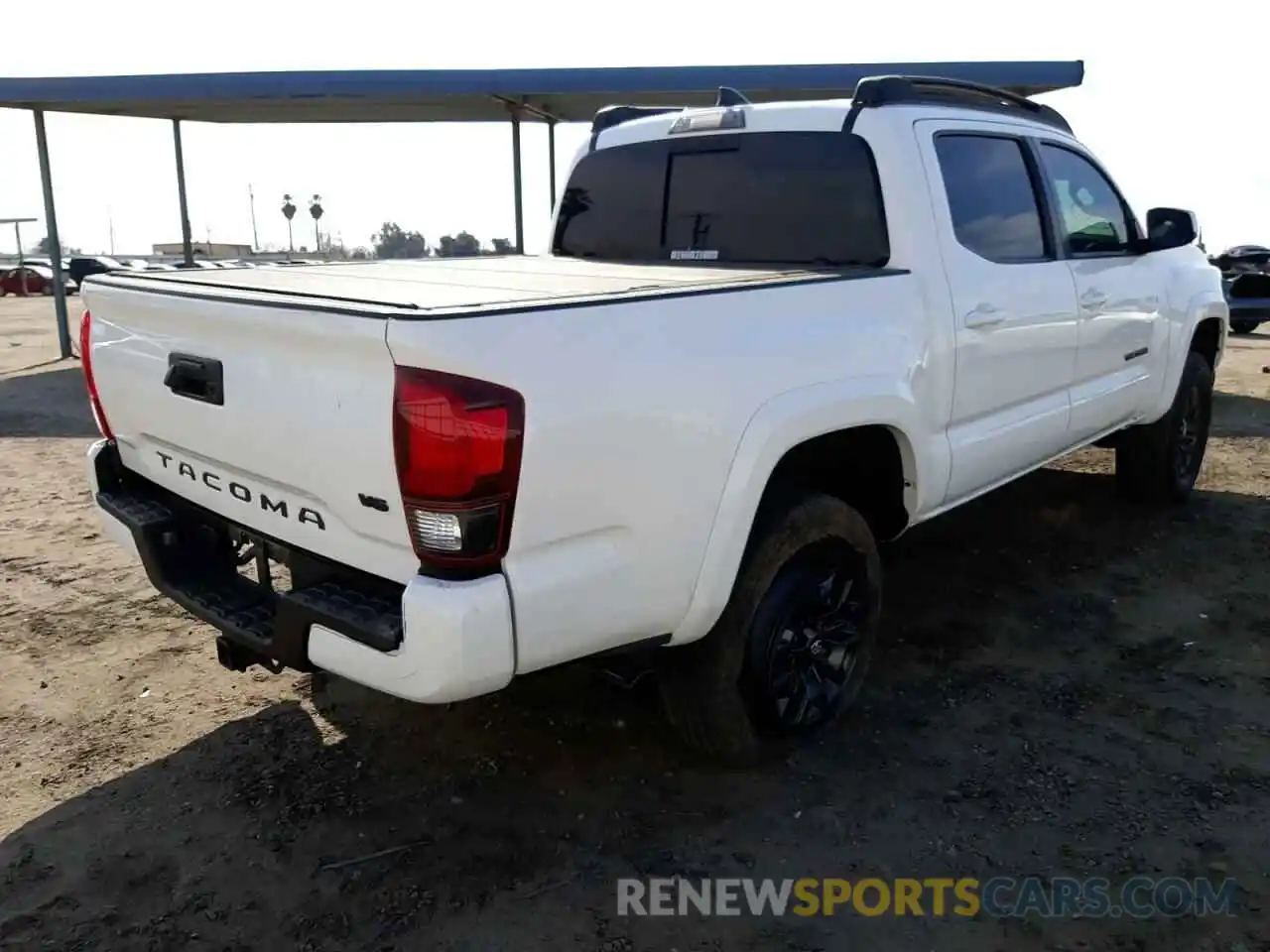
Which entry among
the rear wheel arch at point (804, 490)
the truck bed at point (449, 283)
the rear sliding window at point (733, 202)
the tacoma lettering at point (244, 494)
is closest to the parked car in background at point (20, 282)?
the rear sliding window at point (733, 202)

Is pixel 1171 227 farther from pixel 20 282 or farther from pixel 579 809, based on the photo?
pixel 20 282

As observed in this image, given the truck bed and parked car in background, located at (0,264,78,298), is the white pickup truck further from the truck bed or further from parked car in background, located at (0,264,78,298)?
parked car in background, located at (0,264,78,298)

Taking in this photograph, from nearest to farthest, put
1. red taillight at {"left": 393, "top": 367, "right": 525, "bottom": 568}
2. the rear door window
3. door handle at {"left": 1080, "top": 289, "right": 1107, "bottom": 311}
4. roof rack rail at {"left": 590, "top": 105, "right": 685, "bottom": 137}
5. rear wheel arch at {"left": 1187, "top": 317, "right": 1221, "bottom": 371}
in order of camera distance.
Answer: red taillight at {"left": 393, "top": 367, "right": 525, "bottom": 568}, the rear door window, door handle at {"left": 1080, "top": 289, "right": 1107, "bottom": 311}, roof rack rail at {"left": 590, "top": 105, "right": 685, "bottom": 137}, rear wheel arch at {"left": 1187, "top": 317, "right": 1221, "bottom": 371}

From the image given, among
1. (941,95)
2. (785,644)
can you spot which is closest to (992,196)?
(941,95)

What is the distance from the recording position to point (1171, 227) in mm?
4828

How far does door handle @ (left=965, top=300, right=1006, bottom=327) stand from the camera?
3.51 metres

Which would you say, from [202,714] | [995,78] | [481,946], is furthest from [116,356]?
[995,78]

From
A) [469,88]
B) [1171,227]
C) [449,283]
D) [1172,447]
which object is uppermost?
[469,88]

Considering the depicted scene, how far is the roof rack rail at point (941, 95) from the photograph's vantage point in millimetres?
3500

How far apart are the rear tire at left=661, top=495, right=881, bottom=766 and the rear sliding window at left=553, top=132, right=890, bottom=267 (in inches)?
40.6

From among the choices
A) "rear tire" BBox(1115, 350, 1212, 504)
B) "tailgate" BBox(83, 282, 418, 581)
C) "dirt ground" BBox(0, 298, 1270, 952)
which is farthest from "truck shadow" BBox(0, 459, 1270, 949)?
"rear tire" BBox(1115, 350, 1212, 504)

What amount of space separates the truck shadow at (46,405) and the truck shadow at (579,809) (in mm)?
6428

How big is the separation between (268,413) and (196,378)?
363mm

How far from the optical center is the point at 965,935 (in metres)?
2.44
